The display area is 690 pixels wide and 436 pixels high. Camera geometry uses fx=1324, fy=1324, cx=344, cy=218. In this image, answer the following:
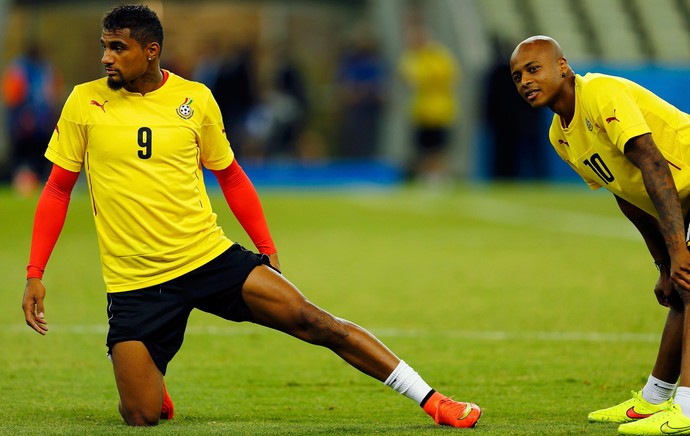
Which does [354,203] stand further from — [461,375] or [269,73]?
[461,375]

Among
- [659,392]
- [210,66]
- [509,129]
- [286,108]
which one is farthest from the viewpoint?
[286,108]

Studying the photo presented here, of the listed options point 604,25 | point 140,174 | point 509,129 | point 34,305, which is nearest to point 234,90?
point 509,129

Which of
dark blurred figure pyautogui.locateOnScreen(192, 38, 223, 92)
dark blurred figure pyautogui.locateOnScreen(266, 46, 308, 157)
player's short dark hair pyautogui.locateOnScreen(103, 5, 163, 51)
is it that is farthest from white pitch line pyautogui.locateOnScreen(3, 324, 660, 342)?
dark blurred figure pyautogui.locateOnScreen(266, 46, 308, 157)

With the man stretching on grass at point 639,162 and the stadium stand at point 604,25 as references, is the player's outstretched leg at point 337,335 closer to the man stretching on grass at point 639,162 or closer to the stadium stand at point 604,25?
the man stretching on grass at point 639,162

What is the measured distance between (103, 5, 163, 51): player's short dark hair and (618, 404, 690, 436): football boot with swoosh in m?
2.99

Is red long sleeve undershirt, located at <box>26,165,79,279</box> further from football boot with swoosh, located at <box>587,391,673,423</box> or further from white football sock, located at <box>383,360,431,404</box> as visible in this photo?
football boot with swoosh, located at <box>587,391,673,423</box>

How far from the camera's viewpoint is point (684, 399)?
6082 millimetres

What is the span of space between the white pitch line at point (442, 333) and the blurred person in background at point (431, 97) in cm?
1563

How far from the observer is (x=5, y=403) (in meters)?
7.38

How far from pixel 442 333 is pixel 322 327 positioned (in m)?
3.61

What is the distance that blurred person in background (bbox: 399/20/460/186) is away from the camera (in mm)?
25906

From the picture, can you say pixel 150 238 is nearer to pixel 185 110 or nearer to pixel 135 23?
pixel 185 110

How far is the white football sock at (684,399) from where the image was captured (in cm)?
606

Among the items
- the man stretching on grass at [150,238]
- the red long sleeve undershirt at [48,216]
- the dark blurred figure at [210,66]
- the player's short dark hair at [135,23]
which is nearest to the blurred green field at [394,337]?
the man stretching on grass at [150,238]
